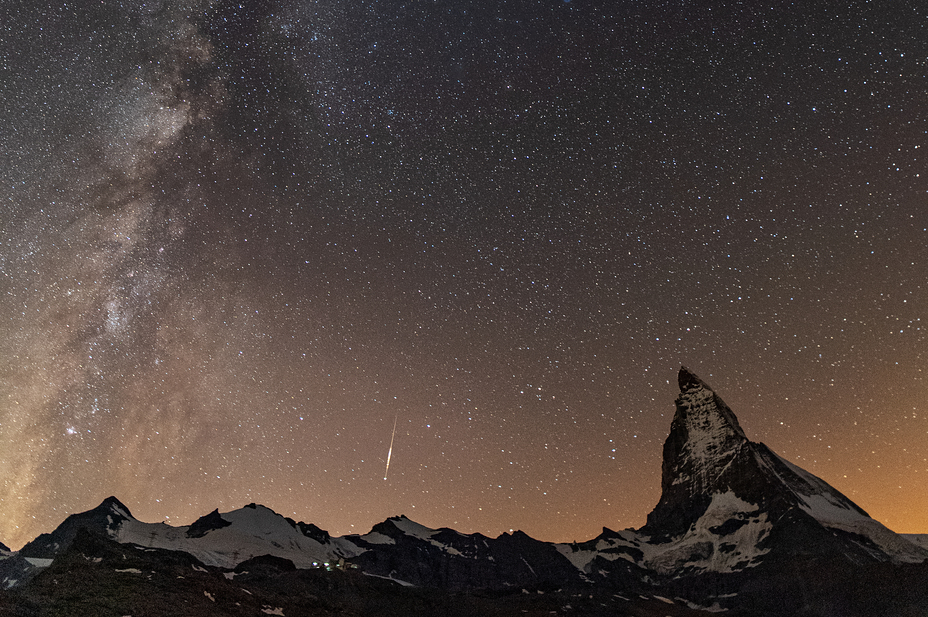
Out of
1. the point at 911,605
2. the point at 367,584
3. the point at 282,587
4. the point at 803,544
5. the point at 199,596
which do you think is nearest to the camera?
the point at 199,596

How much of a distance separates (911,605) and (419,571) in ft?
413

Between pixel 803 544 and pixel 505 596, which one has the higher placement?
pixel 803 544

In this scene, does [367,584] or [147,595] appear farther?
[367,584]

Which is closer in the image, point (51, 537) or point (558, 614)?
point (558, 614)

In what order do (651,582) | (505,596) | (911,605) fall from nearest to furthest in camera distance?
(911,605)
(505,596)
(651,582)

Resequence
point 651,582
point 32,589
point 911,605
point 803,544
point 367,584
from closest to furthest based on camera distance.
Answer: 1. point 32,589
2. point 911,605
3. point 367,584
4. point 803,544
5. point 651,582

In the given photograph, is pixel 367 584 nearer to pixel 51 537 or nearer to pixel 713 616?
pixel 713 616

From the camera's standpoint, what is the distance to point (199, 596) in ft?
255

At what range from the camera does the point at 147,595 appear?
72188 millimetres

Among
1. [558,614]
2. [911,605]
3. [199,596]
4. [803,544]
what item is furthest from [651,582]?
[199,596]

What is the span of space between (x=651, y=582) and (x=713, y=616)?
52.0 metres

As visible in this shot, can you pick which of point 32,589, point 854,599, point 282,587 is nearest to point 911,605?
point 854,599

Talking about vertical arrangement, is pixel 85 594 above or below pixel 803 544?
below

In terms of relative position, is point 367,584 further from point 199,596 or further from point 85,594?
point 85,594
